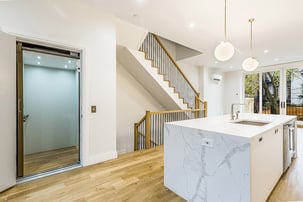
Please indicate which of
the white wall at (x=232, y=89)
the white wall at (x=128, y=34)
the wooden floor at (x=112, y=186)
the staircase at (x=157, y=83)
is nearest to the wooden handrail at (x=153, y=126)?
the staircase at (x=157, y=83)

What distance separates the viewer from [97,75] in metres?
2.90

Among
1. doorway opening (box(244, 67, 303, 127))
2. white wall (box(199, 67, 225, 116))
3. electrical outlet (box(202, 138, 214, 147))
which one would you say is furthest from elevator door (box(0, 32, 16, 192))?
doorway opening (box(244, 67, 303, 127))

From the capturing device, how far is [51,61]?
3.24 m

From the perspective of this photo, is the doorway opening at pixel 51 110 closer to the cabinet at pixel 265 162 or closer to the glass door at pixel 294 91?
the cabinet at pixel 265 162

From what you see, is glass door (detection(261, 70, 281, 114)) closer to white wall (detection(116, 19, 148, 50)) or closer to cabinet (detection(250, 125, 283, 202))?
cabinet (detection(250, 125, 283, 202))

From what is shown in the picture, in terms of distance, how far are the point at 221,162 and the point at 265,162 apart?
576 mm

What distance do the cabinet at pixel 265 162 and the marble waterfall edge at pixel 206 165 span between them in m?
0.10

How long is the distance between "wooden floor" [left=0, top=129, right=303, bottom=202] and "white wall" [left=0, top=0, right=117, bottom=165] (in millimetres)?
462

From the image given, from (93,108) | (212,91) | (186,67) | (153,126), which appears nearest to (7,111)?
(93,108)

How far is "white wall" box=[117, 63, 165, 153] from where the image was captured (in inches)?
184

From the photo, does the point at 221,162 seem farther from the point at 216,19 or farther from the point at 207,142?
the point at 216,19

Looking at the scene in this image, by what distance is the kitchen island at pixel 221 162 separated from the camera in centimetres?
137

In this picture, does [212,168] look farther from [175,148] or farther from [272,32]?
[272,32]

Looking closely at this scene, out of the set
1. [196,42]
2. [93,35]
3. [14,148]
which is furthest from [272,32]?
[14,148]
